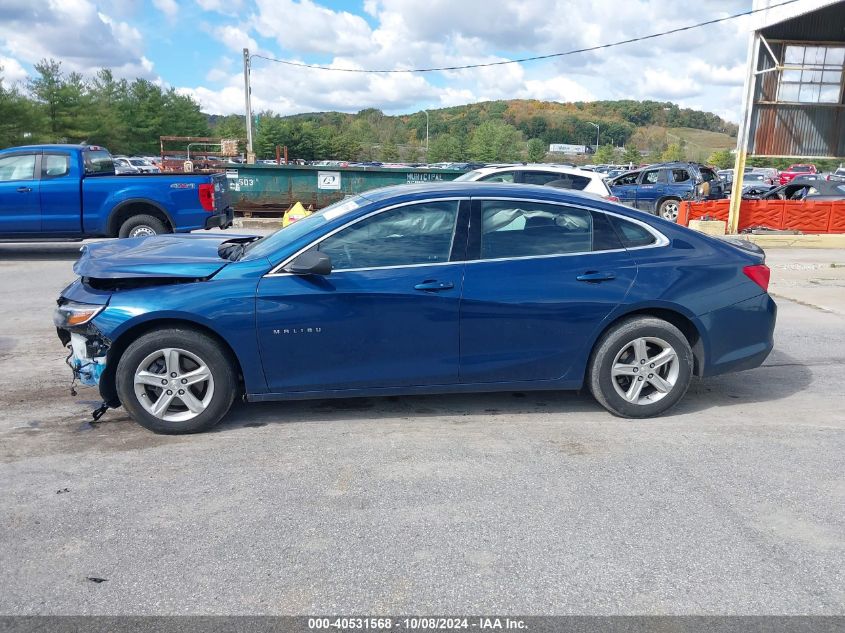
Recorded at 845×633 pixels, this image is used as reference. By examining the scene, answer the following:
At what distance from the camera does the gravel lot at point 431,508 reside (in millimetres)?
3053

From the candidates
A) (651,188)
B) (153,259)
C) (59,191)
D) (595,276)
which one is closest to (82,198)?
(59,191)

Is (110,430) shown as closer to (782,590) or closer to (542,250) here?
(542,250)

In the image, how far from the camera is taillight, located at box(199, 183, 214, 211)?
12117 mm

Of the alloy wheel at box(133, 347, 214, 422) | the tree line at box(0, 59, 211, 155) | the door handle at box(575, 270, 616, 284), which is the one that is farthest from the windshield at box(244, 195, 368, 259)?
the tree line at box(0, 59, 211, 155)

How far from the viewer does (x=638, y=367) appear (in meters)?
5.02

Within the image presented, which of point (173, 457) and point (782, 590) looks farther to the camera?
point (173, 457)

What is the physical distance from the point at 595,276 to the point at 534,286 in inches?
17.2

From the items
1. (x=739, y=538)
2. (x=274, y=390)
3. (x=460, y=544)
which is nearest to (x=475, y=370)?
(x=274, y=390)

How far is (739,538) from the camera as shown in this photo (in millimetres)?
3498

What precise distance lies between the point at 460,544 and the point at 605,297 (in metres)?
2.19

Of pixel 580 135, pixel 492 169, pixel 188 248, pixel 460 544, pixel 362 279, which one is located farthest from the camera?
pixel 580 135

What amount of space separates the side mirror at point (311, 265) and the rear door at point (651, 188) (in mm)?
18399

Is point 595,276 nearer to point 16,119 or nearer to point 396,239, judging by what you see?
point 396,239

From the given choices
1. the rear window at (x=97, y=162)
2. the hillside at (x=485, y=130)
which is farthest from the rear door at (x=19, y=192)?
the hillside at (x=485, y=130)
